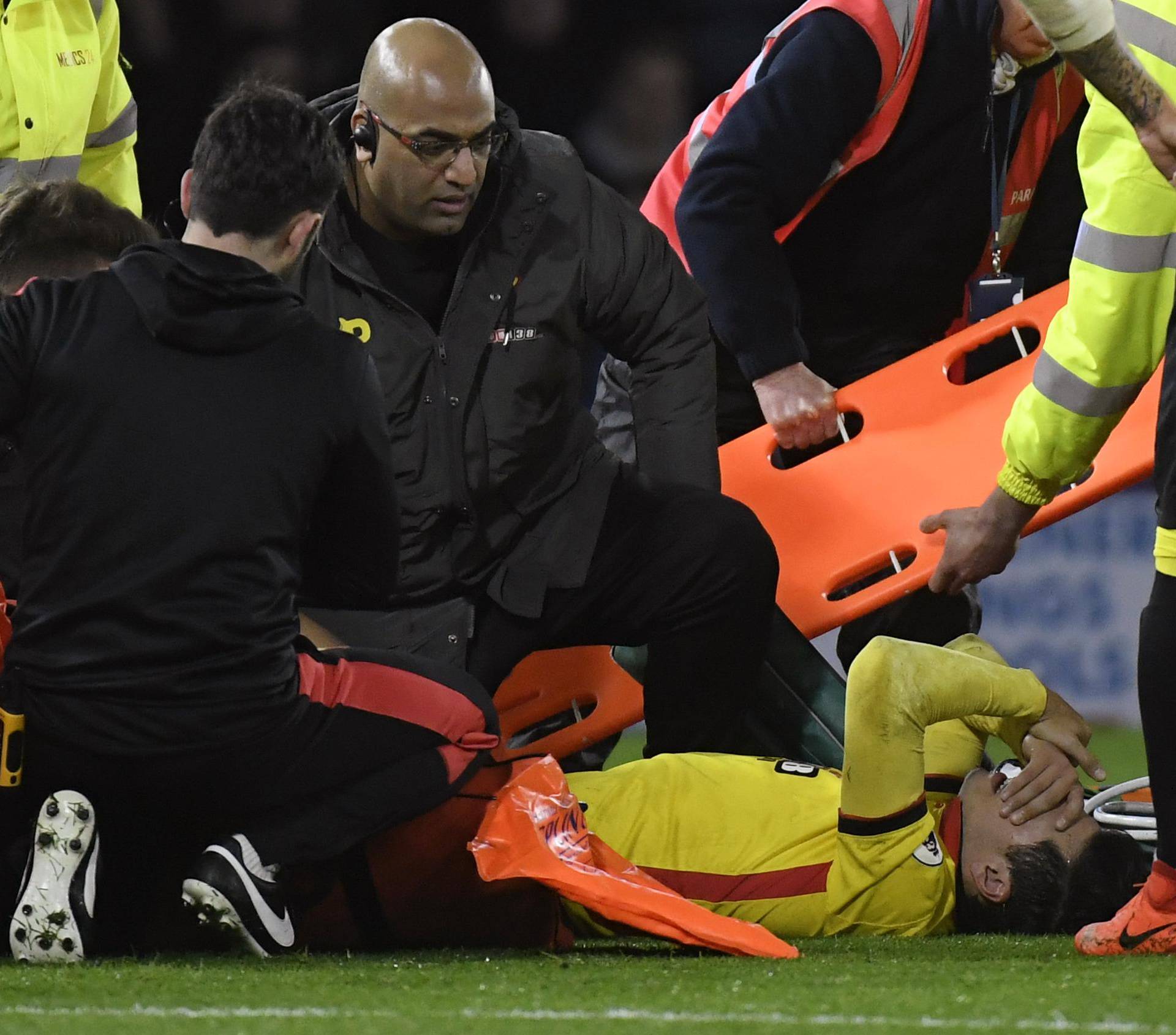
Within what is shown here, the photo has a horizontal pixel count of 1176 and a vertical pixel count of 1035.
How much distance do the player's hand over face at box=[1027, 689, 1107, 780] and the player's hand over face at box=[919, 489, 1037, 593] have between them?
272mm

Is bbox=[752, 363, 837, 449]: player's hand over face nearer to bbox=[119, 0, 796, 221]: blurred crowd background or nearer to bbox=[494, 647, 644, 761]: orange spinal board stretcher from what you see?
bbox=[494, 647, 644, 761]: orange spinal board stretcher

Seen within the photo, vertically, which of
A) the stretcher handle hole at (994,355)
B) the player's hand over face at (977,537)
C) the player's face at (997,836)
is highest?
the stretcher handle hole at (994,355)

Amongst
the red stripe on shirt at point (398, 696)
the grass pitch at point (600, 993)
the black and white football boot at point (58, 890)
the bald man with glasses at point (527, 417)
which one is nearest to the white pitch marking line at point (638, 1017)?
the grass pitch at point (600, 993)

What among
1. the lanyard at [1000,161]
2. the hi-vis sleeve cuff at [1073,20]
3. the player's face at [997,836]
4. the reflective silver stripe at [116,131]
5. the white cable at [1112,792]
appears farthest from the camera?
the reflective silver stripe at [116,131]

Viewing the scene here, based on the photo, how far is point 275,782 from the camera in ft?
7.82

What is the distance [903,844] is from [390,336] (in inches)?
45.4

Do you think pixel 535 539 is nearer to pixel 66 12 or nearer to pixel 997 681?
pixel 997 681

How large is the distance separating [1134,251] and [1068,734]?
0.77 metres

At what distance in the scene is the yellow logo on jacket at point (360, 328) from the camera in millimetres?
3135

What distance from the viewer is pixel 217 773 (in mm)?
2342

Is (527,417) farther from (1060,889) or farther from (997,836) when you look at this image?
(1060,889)

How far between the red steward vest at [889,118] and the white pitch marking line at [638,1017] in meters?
2.07

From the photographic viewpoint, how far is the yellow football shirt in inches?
104

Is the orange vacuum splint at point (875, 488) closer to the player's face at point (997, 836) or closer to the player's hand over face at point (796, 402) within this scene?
the player's hand over face at point (796, 402)
